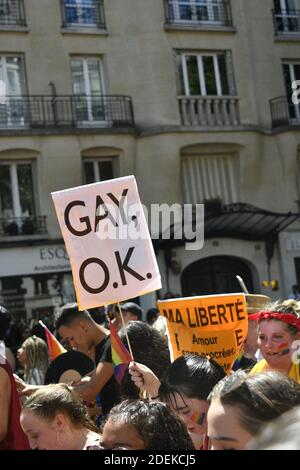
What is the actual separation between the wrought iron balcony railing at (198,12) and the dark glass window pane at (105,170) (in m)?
4.11

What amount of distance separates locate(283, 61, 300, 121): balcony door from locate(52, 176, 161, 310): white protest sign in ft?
59.9

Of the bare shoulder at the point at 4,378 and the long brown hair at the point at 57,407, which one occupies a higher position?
the bare shoulder at the point at 4,378

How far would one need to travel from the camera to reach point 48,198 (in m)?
19.6

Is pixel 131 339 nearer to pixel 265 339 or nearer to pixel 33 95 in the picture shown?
pixel 265 339

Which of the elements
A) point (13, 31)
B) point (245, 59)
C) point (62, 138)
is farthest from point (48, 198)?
point (245, 59)

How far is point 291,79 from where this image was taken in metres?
22.9

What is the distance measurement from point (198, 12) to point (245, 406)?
20.4 metres

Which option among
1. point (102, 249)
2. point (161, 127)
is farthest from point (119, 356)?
point (161, 127)

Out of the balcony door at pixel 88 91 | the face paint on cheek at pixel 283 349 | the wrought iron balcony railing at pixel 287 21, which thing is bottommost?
the face paint on cheek at pixel 283 349

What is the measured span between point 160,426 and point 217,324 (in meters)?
1.91

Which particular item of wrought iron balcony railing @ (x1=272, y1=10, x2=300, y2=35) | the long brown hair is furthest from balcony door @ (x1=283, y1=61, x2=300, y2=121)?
the long brown hair

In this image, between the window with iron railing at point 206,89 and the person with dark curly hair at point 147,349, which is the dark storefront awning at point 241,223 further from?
the person with dark curly hair at point 147,349

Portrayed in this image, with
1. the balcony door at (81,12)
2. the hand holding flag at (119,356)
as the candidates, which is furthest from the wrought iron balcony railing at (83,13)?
the hand holding flag at (119,356)

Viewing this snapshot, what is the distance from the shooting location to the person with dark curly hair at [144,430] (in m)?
2.77
